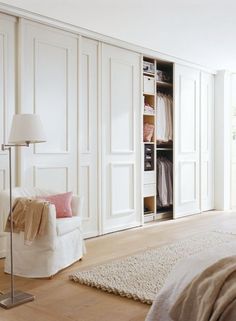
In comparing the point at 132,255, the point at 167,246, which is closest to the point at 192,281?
the point at 132,255

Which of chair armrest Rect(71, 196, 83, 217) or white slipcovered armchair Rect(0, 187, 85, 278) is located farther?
chair armrest Rect(71, 196, 83, 217)

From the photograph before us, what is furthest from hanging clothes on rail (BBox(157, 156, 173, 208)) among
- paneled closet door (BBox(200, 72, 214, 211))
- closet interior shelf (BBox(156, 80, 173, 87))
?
closet interior shelf (BBox(156, 80, 173, 87))

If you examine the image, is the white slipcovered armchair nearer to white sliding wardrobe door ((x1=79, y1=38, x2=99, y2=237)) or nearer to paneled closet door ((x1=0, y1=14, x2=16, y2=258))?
paneled closet door ((x1=0, y1=14, x2=16, y2=258))

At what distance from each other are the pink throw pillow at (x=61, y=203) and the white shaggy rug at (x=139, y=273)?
0.56m

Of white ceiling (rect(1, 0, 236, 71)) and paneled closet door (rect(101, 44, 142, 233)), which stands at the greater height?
white ceiling (rect(1, 0, 236, 71))

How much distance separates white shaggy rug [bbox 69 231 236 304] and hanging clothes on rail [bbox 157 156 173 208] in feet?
5.89

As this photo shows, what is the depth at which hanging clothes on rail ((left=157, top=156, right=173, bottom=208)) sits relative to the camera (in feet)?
21.0

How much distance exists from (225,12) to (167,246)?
8.16 ft

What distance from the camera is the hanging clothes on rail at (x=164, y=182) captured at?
6.41m

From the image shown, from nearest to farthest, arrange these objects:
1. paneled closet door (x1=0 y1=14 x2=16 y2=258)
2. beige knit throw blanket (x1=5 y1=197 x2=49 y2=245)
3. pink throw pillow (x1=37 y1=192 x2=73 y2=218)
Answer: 1. beige knit throw blanket (x1=5 y1=197 x2=49 y2=245)
2. pink throw pillow (x1=37 y1=192 x2=73 y2=218)
3. paneled closet door (x1=0 y1=14 x2=16 y2=258)

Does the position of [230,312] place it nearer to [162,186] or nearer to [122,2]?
[122,2]

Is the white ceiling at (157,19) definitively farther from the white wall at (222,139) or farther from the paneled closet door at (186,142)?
the white wall at (222,139)

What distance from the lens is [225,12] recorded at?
4223 mm

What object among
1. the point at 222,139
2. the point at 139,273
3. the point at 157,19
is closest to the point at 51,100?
the point at 157,19
